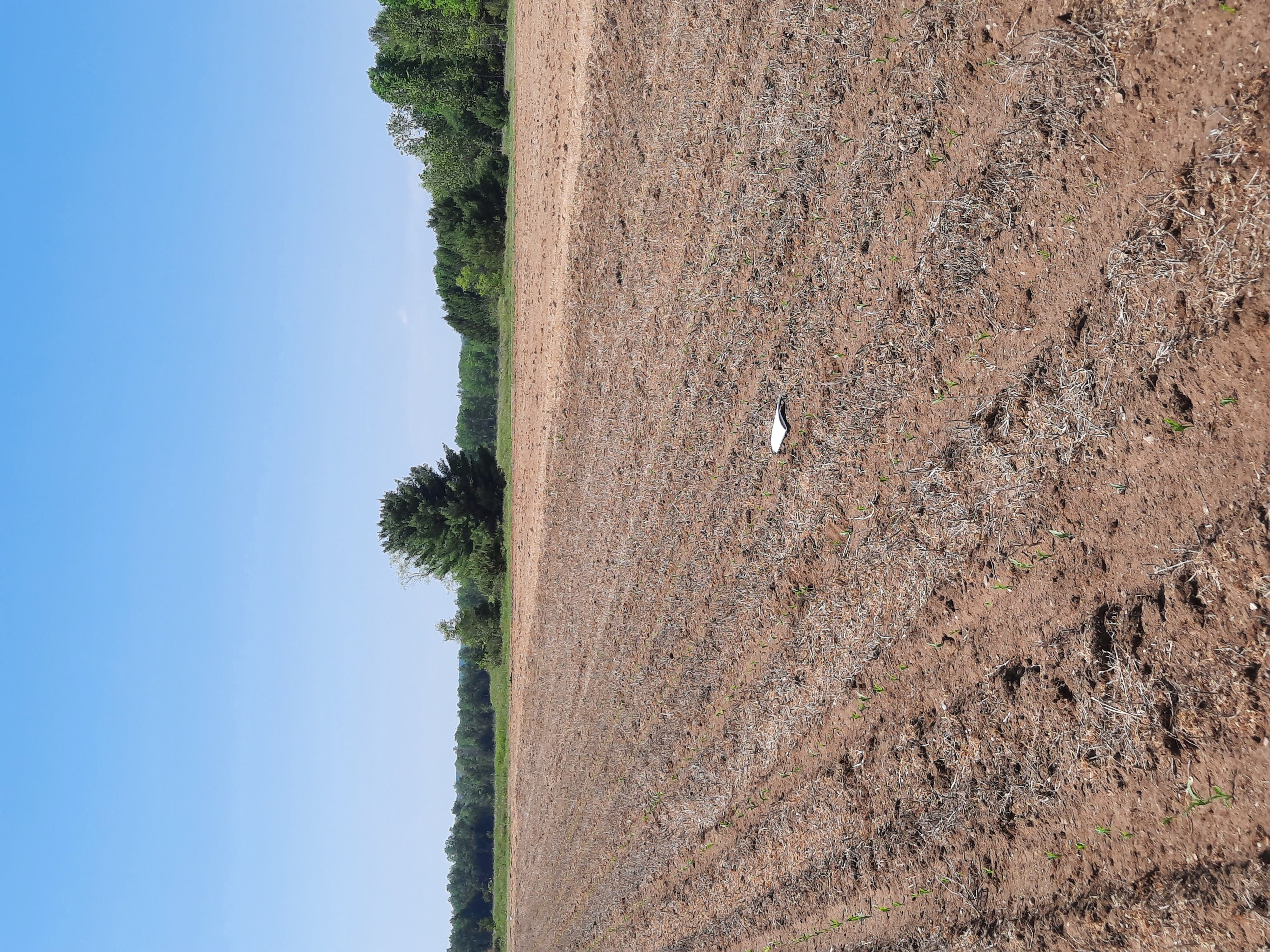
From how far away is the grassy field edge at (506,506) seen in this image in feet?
69.4

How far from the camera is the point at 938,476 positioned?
621cm

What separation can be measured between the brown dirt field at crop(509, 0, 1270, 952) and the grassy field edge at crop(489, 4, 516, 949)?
32.6 feet

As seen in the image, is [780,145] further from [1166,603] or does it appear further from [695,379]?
[1166,603]

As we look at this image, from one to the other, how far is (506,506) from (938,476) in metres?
17.0

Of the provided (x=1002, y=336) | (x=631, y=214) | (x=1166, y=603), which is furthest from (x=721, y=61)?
(x=1166, y=603)

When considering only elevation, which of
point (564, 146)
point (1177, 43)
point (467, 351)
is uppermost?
point (467, 351)

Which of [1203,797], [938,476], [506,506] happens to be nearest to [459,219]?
[506,506]

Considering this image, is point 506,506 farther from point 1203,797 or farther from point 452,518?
point 1203,797

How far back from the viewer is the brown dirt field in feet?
14.7

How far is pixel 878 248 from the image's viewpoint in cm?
687

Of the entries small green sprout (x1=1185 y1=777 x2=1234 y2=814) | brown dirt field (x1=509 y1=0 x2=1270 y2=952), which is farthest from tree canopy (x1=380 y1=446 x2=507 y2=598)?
small green sprout (x1=1185 y1=777 x2=1234 y2=814)

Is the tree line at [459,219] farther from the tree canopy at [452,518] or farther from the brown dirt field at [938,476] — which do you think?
the brown dirt field at [938,476]

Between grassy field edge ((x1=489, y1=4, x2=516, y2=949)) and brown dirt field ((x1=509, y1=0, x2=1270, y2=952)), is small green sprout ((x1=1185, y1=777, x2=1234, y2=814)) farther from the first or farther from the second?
grassy field edge ((x1=489, y1=4, x2=516, y2=949))

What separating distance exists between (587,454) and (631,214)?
4.12 metres
